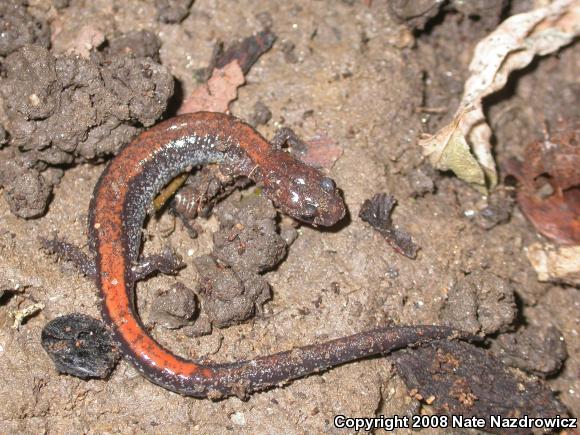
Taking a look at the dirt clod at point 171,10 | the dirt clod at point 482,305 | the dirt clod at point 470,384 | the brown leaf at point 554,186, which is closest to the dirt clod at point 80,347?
the dirt clod at point 470,384

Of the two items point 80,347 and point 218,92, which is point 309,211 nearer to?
point 218,92

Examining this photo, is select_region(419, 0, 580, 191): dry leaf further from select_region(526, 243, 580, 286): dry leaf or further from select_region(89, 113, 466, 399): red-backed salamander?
select_region(89, 113, 466, 399): red-backed salamander

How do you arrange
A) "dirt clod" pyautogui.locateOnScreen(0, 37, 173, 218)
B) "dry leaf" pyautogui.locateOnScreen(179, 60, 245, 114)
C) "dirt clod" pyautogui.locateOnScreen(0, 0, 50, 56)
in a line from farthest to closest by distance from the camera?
"dry leaf" pyautogui.locateOnScreen(179, 60, 245, 114), "dirt clod" pyautogui.locateOnScreen(0, 0, 50, 56), "dirt clod" pyautogui.locateOnScreen(0, 37, 173, 218)

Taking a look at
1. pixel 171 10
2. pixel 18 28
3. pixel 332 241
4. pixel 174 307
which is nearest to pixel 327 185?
pixel 332 241

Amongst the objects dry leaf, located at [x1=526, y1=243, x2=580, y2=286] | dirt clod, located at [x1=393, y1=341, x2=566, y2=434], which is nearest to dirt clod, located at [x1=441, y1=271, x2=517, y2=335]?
dirt clod, located at [x1=393, y1=341, x2=566, y2=434]

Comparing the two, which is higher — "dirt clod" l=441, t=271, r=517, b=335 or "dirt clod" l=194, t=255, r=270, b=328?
"dirt clod" l=194, t=255, r=270, b=328

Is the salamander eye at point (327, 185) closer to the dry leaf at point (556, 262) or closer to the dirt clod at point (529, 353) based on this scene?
the dirt clod at point (529, 353)
